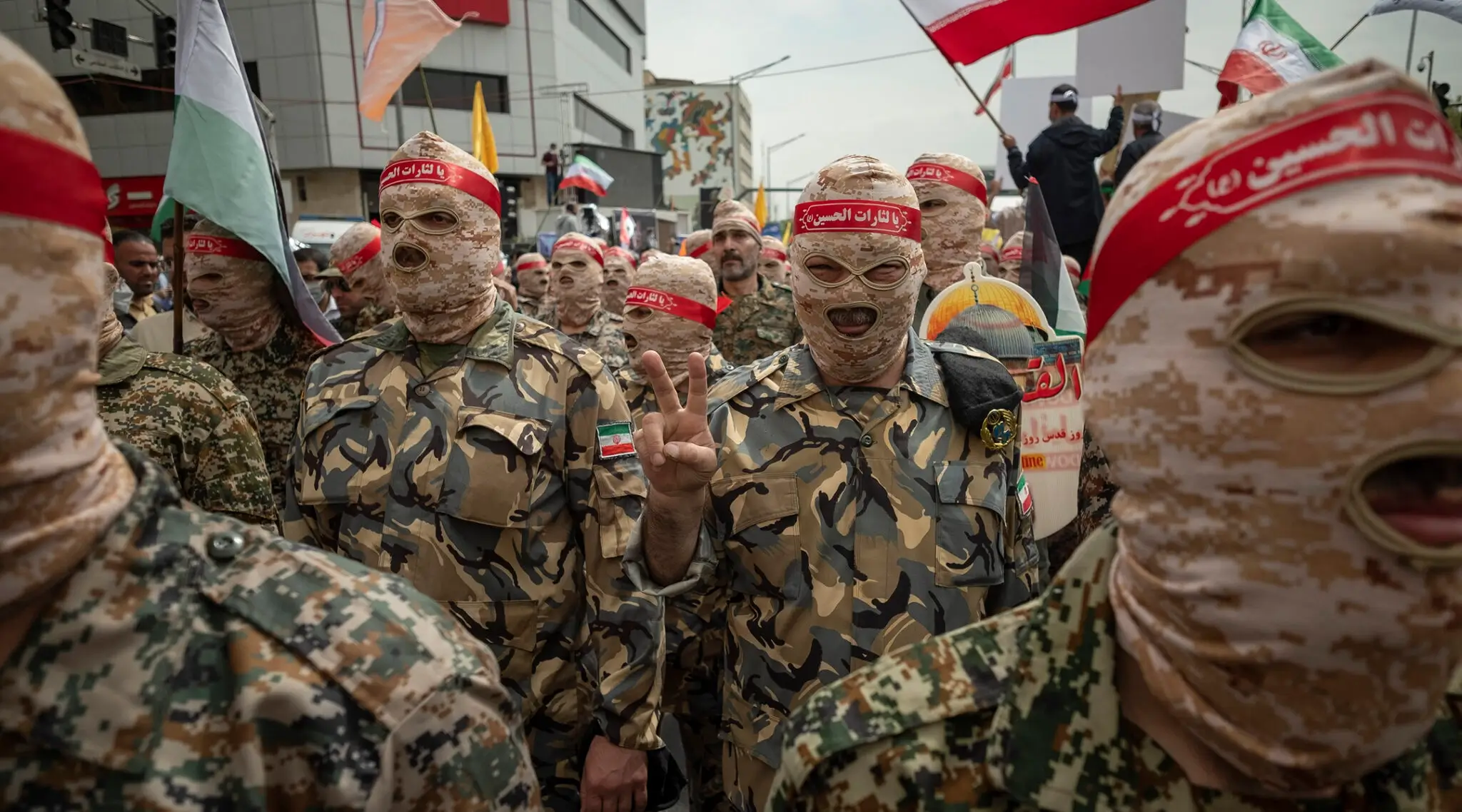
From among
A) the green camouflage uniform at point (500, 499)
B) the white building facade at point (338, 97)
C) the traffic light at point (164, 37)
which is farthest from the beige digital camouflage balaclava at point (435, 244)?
the white building facade at point (338, 97)

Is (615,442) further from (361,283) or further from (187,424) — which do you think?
(361,283)

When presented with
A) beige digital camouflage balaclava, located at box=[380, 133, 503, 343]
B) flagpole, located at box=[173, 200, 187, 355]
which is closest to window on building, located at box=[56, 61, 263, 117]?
flagpole, located at box=[173, 200, 187, 355]

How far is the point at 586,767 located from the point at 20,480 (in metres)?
1.94

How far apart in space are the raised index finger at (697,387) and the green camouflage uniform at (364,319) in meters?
4.54

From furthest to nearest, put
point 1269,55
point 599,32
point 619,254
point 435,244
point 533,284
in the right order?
point 599,32 < point 533,284 < point 619,254 < point 1269,55 < point 435,244

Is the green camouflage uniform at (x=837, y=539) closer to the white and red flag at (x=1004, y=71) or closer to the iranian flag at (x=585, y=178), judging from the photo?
the white and red flag at (x=1004, y=71)

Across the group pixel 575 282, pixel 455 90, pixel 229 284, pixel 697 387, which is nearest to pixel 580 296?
pixel 575 282

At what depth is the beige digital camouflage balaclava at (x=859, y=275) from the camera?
2.74m

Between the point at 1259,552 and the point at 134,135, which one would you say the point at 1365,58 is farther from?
the point at 134,135

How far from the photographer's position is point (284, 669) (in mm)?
1215

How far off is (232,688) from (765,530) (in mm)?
1600

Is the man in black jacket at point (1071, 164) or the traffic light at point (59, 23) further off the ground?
the traffic light at point (59, 23)

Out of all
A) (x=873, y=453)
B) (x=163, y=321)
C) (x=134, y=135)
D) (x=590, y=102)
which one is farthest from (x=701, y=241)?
(x=590, y=102)

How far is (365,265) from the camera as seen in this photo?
6.27m
